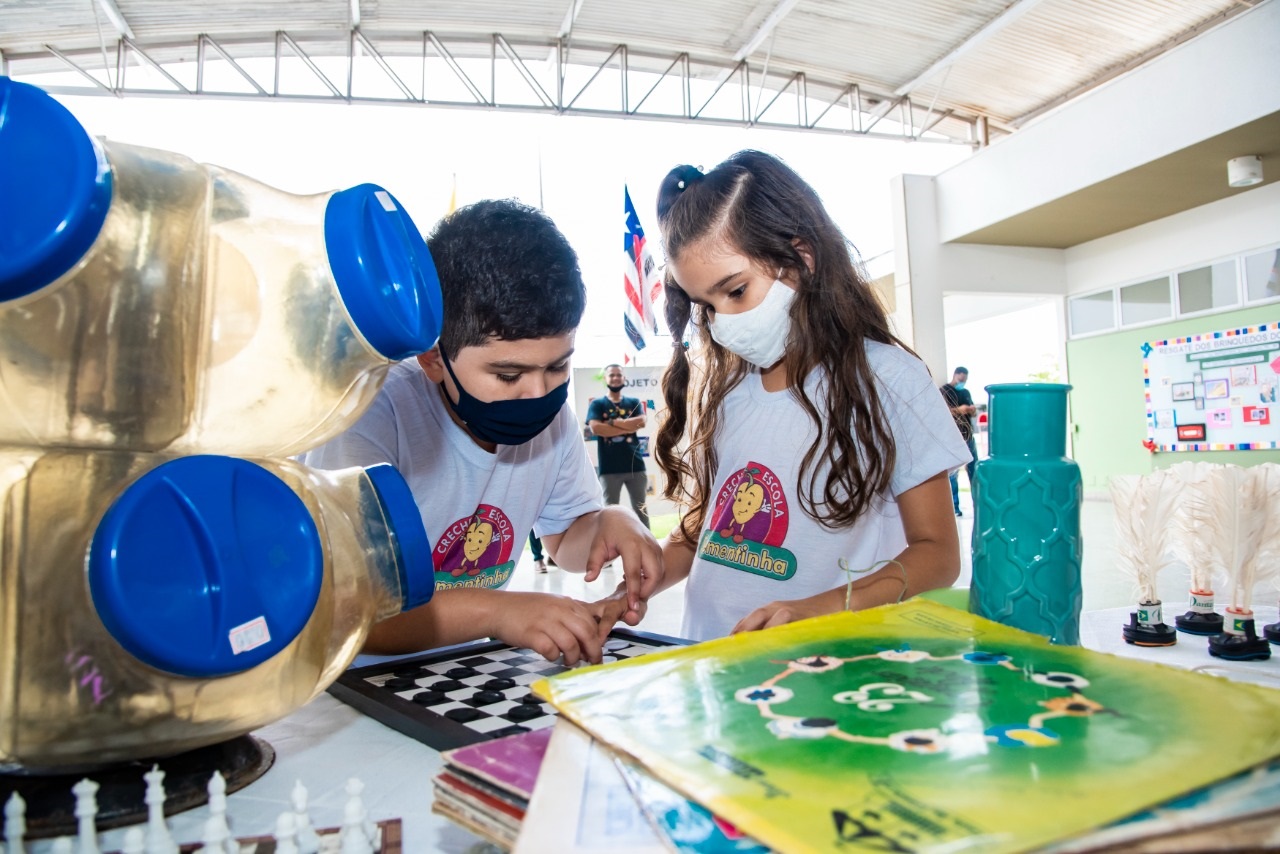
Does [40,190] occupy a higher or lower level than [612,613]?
higher

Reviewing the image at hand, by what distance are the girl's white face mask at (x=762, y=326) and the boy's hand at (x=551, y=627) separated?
0.62 metres

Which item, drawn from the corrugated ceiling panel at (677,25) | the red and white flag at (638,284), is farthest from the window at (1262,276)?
the red and white flag at (638,284)

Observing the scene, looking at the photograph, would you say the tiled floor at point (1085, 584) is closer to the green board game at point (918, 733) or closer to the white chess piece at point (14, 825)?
the green board game at point (918, 733)

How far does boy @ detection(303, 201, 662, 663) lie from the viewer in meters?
0.99

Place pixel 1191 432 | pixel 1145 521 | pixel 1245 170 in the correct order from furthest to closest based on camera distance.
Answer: pixel 1191 432
pixel 1245 170
pixel 1145 521

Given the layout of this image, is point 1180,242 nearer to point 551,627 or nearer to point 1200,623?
point 1200,623

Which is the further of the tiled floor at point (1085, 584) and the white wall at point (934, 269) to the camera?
the white wall at point (934, 269)

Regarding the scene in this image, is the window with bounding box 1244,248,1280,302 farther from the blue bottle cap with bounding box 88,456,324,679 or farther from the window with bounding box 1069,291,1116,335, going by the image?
the blue bottle cap with bounding box 88,456,324,679

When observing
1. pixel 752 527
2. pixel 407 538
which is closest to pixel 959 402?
pixel 752 527

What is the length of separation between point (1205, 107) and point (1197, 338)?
87.6 inches

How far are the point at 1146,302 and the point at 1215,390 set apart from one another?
46.1 inches

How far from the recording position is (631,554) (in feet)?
4.23

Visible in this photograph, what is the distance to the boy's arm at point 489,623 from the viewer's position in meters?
0.91

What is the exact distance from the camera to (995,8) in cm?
712
